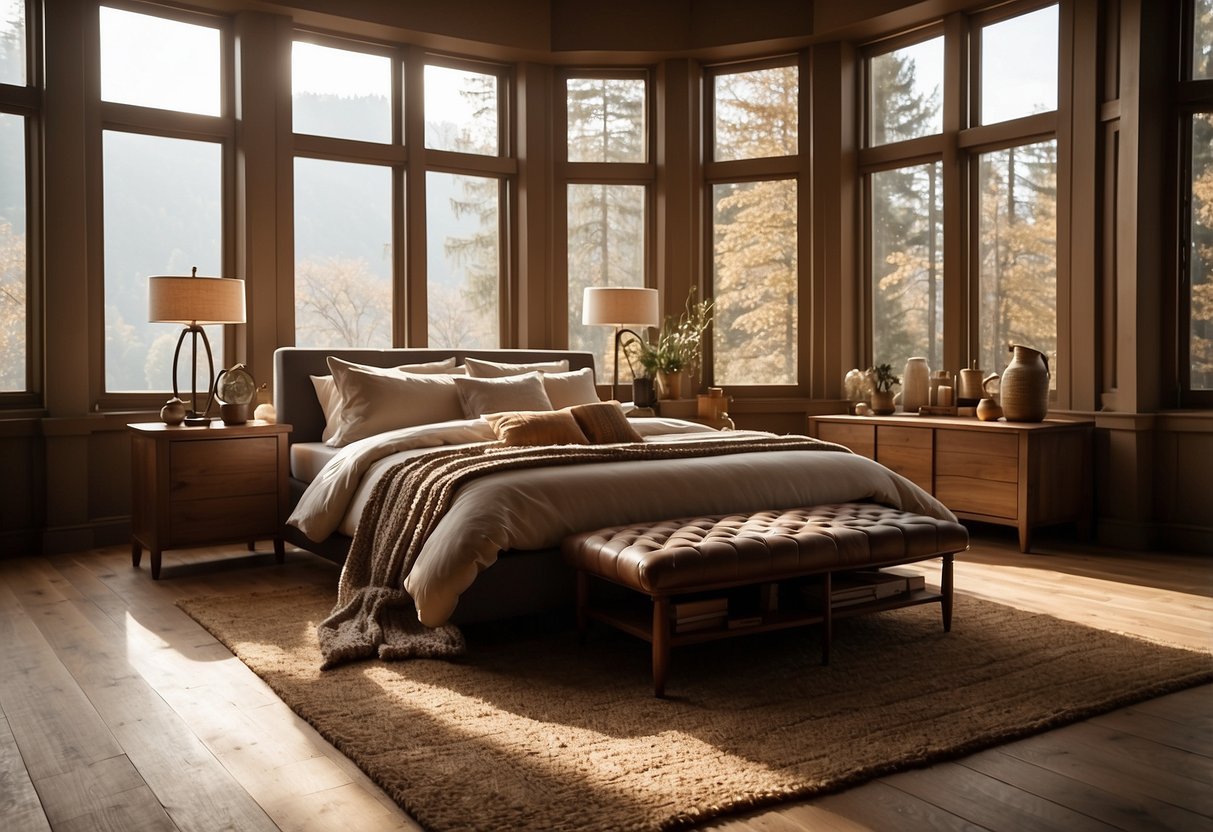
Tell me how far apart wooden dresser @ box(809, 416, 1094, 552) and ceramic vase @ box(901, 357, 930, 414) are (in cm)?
25

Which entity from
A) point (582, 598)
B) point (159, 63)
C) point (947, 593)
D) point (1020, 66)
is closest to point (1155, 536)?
point (947, 593)

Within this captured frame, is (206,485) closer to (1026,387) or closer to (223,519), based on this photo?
(223,519)

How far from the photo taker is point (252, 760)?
2477 mm

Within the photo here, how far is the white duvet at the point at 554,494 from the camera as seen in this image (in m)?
3.29

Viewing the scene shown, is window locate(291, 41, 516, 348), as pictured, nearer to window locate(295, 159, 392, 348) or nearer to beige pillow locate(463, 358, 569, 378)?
window locate(295, 159, 392, 348)

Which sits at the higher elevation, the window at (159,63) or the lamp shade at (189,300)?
the window at (159,63)

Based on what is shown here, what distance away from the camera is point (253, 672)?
3205 mm

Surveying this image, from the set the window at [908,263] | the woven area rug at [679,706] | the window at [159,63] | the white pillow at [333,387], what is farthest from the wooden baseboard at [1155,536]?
the window at [159,63]

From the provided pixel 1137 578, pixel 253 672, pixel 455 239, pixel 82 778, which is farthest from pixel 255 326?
pixel 1137 578

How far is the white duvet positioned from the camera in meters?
3.29

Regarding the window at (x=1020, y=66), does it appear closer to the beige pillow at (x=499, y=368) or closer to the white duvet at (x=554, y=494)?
the white duvet at (x=554, y=494)

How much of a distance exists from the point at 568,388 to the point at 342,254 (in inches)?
74.2

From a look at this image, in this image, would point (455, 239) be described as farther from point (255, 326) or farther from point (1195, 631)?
point (1195, 631)

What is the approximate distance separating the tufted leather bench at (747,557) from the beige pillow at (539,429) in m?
0.87
